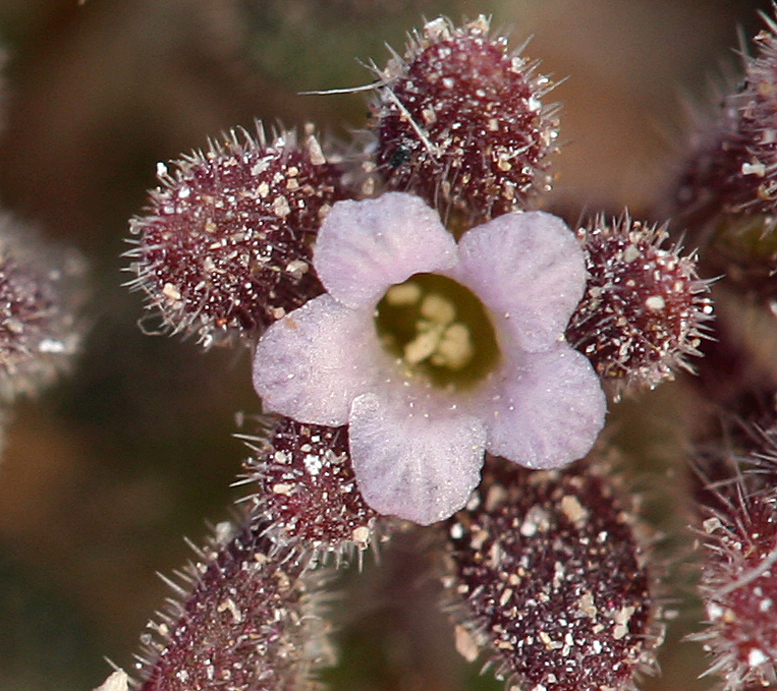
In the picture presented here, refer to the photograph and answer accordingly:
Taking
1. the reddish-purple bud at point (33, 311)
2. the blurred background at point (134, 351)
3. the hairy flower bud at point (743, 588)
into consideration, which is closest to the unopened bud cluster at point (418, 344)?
the hairy flower bud at point (743, 588)

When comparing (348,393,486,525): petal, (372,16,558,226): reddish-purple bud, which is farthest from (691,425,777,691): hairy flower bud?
(372,16,558,226): reddish-purple bud

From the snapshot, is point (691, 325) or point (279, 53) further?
point (279, 53)

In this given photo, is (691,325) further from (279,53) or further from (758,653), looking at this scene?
(279,53)

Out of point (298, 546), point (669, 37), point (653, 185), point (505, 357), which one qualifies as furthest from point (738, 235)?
point (669, 37)

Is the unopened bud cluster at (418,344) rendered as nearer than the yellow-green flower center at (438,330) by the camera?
Yes

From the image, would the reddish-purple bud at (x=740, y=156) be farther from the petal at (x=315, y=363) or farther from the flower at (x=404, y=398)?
the petal at (x=315, y=363)

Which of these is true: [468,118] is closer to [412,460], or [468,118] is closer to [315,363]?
[315,363]
